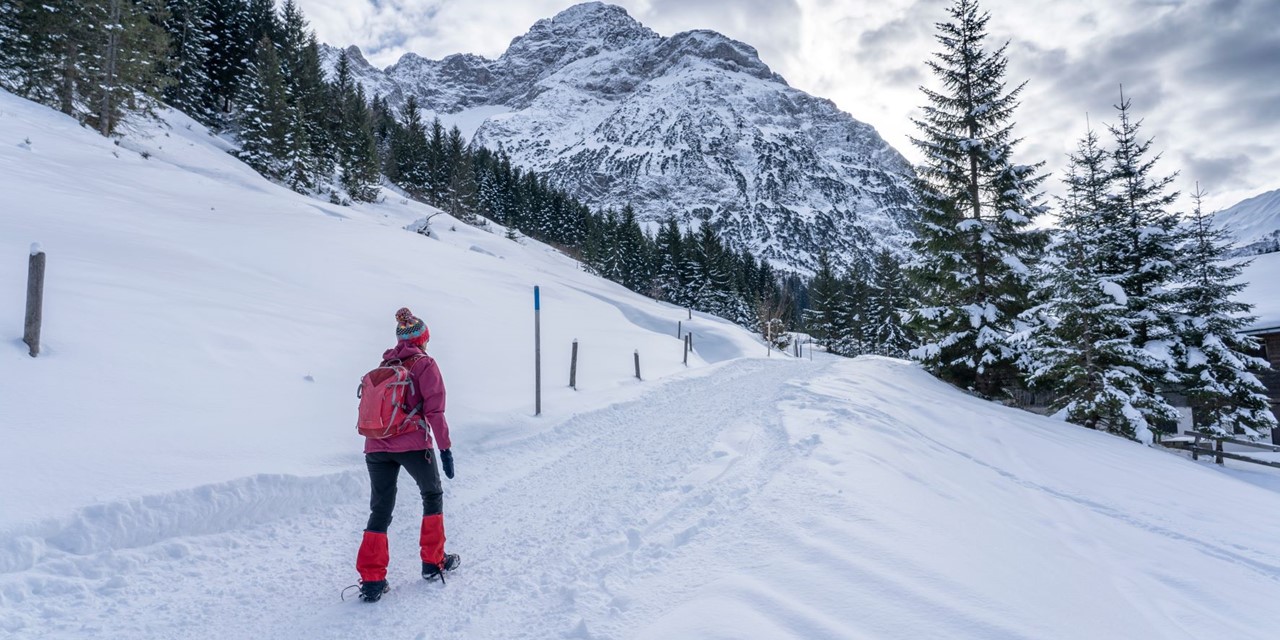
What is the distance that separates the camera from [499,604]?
3473 mm

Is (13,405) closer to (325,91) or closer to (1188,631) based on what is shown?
(1188,631)

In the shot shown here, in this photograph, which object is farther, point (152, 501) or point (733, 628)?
point (152, 501)

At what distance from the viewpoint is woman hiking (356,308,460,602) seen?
3734 mm

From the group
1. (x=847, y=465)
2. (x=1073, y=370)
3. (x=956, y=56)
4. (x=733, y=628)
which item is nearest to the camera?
(x=733, y=628)

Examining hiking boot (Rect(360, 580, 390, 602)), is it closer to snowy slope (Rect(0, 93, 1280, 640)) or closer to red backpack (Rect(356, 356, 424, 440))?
snowy slope (Rect(0, 93, 1280, 640))

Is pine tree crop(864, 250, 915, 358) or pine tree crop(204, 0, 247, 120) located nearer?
pine tree crop(204, 0, 247, 120)

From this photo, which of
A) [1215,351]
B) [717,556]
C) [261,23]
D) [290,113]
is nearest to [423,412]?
[717,556]

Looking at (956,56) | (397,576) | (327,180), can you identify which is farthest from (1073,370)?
(327,180)

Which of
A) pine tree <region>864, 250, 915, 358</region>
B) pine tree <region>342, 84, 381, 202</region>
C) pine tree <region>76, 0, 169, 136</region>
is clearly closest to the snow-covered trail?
pine tree <region>76, 0, 169, 136</region>

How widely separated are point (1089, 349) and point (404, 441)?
16.1m

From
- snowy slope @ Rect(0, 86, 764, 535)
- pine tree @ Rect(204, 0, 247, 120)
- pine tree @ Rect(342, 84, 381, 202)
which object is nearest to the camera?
snowy slope @ Rect(0, 86, 764, 535)

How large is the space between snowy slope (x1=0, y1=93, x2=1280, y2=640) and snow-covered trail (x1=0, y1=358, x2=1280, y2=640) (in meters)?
0.02

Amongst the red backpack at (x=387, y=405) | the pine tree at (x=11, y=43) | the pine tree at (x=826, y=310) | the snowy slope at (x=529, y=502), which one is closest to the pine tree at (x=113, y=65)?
the pine tree at (x=11, y=43)

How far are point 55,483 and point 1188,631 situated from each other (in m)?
8.02
